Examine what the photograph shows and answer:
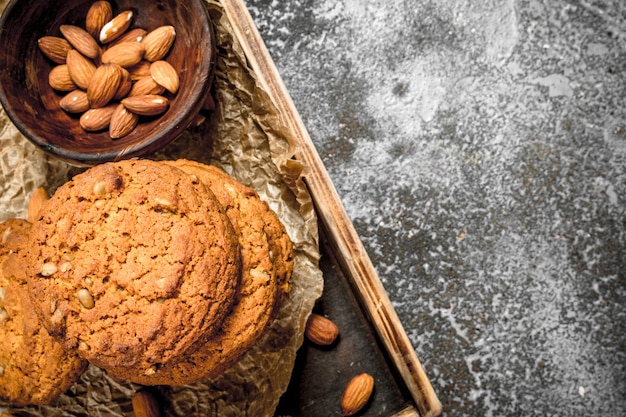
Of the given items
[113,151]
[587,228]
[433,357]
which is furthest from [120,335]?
[587,228]

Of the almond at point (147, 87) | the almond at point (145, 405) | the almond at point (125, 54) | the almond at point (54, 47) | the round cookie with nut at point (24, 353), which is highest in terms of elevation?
the almond at point (54, 47)

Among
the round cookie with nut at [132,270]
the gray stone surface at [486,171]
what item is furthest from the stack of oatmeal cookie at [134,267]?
the gray stone surface at [486,171]

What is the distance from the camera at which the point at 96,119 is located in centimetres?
135

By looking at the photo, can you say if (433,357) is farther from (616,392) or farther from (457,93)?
(457,93)

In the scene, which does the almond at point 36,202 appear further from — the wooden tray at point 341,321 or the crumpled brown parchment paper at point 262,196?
the wooden tray at point 341,321

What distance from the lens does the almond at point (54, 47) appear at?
4.50 ft

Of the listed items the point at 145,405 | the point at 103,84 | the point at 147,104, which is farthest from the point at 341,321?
the point at 103,84

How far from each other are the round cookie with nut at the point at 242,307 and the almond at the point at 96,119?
1.01ft

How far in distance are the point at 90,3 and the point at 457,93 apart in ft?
3.59

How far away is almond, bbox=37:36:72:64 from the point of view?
137 centimetres

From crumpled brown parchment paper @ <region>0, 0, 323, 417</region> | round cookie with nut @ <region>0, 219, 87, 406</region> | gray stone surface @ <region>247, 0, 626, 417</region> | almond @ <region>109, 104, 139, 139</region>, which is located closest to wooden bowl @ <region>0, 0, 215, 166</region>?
almond @ <region>109, 104, 139, 139</region>

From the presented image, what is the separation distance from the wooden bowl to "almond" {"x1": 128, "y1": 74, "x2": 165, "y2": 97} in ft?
0.09

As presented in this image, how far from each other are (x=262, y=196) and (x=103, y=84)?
474 mm

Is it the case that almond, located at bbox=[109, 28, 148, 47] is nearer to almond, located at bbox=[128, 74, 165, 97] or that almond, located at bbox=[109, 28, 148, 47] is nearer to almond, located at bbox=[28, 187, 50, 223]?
almond, located at bbox=[128, 74, 165, 97]
